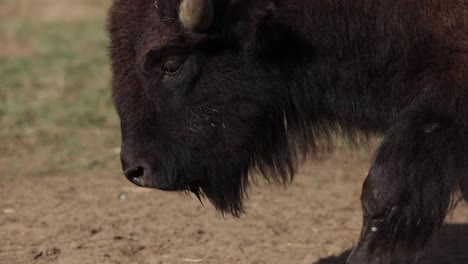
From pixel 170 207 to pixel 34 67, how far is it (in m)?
5.21

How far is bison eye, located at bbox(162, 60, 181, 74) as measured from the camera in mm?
5102

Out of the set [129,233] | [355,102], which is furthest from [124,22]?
[129,233]

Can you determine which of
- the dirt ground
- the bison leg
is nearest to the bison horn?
the bison leg

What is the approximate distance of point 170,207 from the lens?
23.2 feet

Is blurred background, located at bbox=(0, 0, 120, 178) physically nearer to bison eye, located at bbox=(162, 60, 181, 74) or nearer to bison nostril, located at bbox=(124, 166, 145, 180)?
bison eye, located at bbox=(162, 60, 181, 74)

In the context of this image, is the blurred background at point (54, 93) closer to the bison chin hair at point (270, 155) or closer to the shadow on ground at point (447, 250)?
the bison chin hair at point (270, 155)

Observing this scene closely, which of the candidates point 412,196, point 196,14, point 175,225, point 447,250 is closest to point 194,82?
point 196,14

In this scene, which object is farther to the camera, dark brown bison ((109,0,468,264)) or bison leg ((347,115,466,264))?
dark brown bison ((109,0,468,264))

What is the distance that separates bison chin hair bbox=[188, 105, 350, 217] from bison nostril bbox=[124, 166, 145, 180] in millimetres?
327

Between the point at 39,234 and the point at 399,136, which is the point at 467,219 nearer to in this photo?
the point at 399,136

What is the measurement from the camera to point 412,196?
454 centimetres

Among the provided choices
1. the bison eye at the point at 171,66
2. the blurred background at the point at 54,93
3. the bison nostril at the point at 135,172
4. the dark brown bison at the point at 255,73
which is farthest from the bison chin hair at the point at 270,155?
the blurred background at the point at 54,93

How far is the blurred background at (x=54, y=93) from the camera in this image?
882 centimetres

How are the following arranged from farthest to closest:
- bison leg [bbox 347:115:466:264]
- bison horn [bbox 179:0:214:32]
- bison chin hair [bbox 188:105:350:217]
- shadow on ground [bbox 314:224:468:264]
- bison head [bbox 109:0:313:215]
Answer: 1. shadow on ground [bbox 314:224:468:264]
2. bison chin hair [bbox 188:105:350:217]
3. bison head [bbox 109:0:313:215]
4. bison horn [bbox 179:0:214:32]
5. bison leg [bbox 347:115:466:264]
